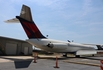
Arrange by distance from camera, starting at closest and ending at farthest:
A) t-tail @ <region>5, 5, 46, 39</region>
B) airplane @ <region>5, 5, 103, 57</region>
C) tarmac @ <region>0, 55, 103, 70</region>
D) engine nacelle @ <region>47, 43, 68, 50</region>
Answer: tarmac @ <region>0, 55, 103, 70</region>, t-tail @ <region>5, 5, 46, 39</region>, airplane @ <region>5, 5, 103, 57</region>, engine nacelle @ <region>47, 43, 68, 50</region>

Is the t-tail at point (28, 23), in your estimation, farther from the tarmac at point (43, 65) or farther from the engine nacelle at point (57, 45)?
the tarmac at point (43, 65)

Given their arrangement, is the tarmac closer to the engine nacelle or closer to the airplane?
the airplane

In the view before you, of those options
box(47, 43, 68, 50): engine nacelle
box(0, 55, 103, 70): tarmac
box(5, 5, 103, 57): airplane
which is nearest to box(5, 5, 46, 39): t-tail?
box(5, 5, 103, 57): airplane

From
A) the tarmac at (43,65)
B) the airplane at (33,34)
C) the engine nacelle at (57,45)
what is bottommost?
the tarmac at (43,65)

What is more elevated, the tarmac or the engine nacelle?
the engine nacelle

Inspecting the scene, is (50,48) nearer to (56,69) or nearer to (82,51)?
(82,51)

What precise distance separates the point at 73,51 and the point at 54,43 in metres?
7.83

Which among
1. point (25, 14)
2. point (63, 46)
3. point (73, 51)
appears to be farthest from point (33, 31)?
point (73, 51)

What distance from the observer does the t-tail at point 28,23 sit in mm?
21653

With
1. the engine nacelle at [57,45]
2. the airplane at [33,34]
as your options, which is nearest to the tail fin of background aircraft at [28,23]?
the airplane at [33,34]

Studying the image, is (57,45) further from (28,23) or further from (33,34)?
(28,23)

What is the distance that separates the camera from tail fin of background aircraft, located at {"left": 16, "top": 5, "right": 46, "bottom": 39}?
71.1ft

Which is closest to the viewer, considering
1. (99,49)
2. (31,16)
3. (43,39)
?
(31,16)

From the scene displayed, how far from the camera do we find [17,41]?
1387 inches
